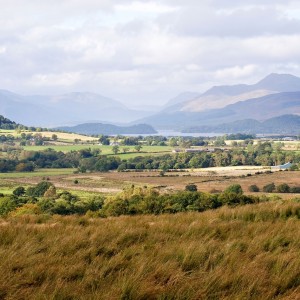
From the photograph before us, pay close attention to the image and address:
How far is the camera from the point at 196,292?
5113 millimetres

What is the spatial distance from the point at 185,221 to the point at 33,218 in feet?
10.2

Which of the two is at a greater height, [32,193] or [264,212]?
[264,212]

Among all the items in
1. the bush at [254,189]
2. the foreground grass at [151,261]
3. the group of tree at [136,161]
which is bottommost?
the bush at [254,189]

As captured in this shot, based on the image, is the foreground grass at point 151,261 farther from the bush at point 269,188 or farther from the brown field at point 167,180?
the brown field at point 167,180

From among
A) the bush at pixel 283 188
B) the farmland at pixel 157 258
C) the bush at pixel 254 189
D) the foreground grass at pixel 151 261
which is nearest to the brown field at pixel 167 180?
the bush at pixel 254 189

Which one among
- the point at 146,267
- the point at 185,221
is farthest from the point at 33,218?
the point at 146,267

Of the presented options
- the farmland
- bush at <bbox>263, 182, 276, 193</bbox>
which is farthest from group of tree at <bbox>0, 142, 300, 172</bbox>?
the farmland

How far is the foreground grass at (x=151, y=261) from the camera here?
5.09 meters

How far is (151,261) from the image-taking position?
5.98 metres

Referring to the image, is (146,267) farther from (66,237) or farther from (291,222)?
(291,222)

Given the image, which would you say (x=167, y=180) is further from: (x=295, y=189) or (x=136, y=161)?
(x=136, y=161)

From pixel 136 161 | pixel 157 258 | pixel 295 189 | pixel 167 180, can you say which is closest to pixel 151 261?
pixel 157 258

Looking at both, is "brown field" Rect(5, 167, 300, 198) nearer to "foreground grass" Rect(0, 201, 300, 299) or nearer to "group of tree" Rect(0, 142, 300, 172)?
"group of tree" Rect(0, 142, 300, 172)

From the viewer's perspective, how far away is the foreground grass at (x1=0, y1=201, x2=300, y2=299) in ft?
16.7
